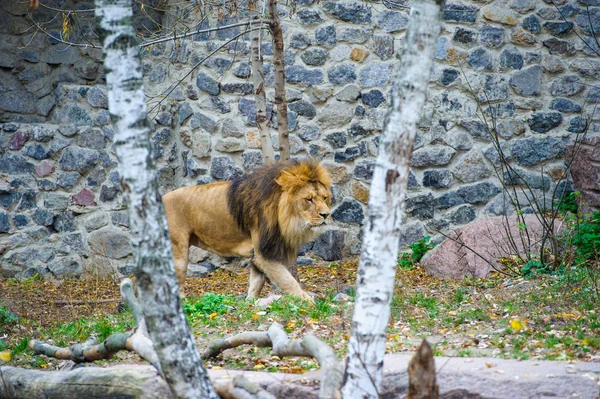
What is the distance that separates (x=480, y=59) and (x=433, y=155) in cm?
135

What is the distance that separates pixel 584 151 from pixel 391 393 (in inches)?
235

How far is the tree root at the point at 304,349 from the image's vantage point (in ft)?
12.0

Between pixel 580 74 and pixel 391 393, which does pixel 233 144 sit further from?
pixel 391 393

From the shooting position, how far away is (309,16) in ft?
30.4

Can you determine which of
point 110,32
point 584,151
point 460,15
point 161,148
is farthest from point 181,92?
point 110,32

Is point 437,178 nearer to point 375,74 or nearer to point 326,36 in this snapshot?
point 375,74

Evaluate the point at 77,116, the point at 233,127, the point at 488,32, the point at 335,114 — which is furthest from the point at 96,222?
the point at 488,32

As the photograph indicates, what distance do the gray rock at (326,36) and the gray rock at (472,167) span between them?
2.23 metres

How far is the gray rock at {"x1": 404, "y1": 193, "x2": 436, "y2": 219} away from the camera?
9445 millimetres

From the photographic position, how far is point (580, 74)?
9391mm

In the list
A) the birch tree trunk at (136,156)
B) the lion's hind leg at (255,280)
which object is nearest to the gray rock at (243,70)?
the lion's hind leg at (255,280)

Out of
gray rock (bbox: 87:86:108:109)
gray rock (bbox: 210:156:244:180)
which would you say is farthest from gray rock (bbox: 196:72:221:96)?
gray rock (bbox: 87:86:108:109)

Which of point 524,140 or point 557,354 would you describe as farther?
point 524,140

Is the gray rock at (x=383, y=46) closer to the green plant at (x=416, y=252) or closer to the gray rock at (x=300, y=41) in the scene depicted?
the gray rock at (x=300, y=41)
